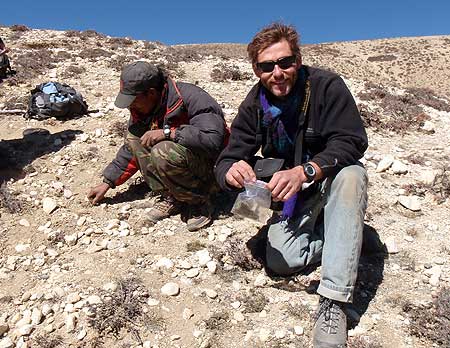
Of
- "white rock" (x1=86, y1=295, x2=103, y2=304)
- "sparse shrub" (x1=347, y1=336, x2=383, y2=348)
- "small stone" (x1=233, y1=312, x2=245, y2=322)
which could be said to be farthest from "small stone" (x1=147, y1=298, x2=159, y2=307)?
"sparse shrub" (x1=347, y1=336, x2=383, y2=348)

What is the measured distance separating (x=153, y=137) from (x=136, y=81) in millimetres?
534

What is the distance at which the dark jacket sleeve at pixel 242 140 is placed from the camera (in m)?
3.32

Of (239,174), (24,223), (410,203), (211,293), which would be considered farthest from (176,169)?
(410,203)

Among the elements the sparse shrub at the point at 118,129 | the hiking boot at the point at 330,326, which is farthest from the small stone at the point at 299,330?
the sparse shrub at the point at 118,129

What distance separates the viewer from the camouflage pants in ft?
13.0

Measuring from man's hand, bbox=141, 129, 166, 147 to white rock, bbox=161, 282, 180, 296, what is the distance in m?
1.33

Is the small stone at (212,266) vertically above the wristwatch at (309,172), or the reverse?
the wristwatch at (309,172)

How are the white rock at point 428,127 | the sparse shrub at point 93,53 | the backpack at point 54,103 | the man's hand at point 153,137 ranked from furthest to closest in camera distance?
the sparse shrub at point 93,53, the white rock at point 428,127, the backpack at point 54,103, the man's hand at point 153,137

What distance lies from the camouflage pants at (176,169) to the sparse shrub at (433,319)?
2109 millimetres

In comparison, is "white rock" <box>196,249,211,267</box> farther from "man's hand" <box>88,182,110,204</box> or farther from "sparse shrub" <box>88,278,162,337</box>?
"man's hand" <box>88,182,110,204</box>

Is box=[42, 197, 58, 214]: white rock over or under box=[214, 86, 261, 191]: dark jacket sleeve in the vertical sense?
under

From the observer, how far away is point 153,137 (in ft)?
13.3

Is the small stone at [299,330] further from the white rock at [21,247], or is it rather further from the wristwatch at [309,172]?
the white rock at [21,247]

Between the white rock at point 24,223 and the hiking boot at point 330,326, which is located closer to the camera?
the hiking boot at point 330,326
